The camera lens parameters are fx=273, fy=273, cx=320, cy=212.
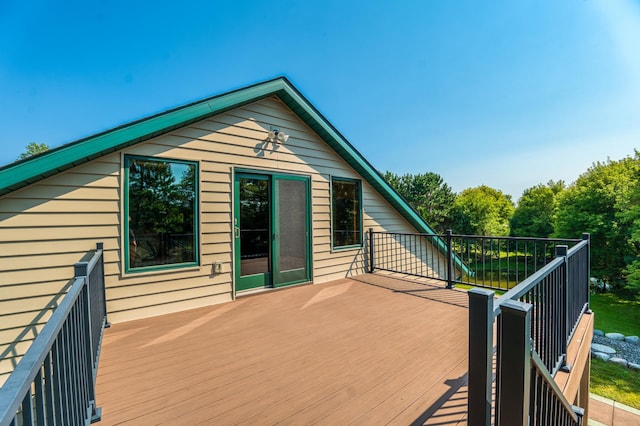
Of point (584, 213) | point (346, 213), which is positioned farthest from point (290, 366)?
point (584, 213)

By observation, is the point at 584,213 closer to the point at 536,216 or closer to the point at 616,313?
the point at 616,313

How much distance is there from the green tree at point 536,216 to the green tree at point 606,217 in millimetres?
6250

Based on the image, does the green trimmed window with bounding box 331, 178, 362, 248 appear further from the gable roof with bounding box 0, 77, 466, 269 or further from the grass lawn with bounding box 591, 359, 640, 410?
the grass lawn with bounding box 591, 359, 640, 410

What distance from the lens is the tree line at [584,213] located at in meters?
13.8

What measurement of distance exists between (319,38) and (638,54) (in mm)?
7813

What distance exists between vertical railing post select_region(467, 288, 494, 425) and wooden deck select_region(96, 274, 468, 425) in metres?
0.64

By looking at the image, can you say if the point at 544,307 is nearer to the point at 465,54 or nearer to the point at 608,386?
the point at 465,54

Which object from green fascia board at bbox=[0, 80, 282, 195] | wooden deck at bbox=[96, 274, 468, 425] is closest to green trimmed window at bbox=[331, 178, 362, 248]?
wooden deck at bbox=[96, 274, 468, 425]

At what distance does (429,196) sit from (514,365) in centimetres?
2127

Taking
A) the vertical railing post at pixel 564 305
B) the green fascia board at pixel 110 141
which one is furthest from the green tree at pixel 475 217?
the green fascia board at pixel 110 141

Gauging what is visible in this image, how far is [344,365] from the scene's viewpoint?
233cm

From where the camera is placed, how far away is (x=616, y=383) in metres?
6.71

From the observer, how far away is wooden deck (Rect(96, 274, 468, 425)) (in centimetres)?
179

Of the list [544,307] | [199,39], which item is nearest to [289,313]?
[544,307]
